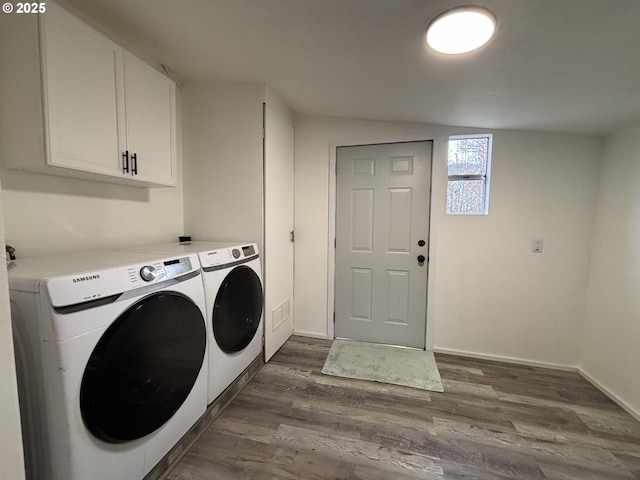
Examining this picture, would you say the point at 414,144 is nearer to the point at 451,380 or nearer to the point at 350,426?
the point at 451,380

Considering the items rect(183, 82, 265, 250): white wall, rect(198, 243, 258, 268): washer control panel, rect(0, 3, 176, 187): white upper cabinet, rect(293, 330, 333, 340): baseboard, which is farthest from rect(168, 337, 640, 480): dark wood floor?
rect(0, 3, 176, 187): white upper cabinet

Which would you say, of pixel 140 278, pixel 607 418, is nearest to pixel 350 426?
pixel 140 278

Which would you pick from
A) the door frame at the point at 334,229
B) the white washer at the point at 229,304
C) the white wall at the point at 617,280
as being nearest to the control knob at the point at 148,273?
the white washer at the point at 229,304

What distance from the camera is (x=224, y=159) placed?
2.00 metres

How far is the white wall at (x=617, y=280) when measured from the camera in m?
1.69

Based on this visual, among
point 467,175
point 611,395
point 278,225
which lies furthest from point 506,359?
point 278,225

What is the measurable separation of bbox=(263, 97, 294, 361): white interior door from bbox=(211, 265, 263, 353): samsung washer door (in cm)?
22

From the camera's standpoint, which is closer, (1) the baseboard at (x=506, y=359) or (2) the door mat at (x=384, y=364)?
(2) the door mat at (x=384, y=364)

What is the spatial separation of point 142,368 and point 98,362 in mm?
183

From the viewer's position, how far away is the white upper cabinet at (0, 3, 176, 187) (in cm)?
102

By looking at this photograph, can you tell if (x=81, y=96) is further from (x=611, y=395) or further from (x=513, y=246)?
(x=611, y=395)

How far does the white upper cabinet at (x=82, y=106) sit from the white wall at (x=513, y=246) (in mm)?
1502

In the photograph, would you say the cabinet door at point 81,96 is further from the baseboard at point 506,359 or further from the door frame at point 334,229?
the baseboard at point 506,359

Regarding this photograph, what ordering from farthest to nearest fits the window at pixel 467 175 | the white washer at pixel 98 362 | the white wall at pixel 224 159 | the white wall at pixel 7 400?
the window at pixel 467 175
the white wall at pixel 224 159
the white washer at pixel 98 362
the white wall at pixel 7 400
